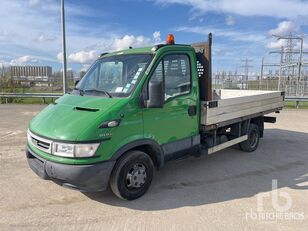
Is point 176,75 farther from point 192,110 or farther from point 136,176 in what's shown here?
point 136,176

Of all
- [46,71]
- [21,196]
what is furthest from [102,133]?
[46,71]

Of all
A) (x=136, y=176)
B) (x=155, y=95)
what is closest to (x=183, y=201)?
(x=136, y=176)

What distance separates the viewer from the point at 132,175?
407 cm

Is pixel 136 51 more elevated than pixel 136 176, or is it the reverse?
pixel 136 51

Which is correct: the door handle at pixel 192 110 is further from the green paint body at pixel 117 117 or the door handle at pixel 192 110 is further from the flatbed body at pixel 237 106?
Result: the flatbed body at pixel 237 106

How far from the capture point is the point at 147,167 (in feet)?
13.9

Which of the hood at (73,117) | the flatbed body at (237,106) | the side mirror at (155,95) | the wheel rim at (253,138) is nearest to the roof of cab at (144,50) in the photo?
the side mirror at (155,95)

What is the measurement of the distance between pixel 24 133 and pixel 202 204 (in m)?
7.00

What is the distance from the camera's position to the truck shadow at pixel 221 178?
165 inches

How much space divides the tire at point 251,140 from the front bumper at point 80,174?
14.0 ft

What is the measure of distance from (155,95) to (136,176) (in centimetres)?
131

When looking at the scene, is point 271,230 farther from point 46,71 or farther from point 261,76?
point 261,76

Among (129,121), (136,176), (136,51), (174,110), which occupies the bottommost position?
(136,176)

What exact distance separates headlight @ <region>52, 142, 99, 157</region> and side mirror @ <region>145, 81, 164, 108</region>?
982 mm
